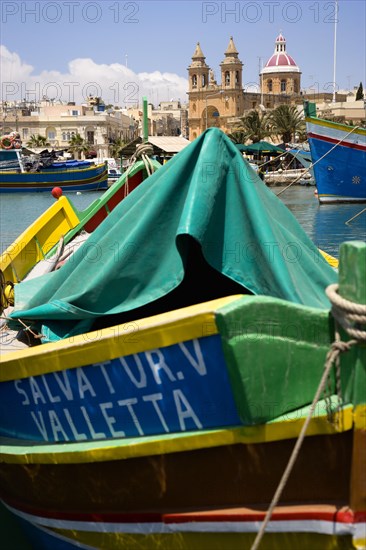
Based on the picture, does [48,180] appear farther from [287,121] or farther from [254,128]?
[254,128]

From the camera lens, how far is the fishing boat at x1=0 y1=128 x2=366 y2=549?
345 centimetres

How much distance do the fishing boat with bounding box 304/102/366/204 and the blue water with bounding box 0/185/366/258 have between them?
0.62 m

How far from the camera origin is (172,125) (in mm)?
135625

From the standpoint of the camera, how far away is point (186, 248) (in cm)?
405

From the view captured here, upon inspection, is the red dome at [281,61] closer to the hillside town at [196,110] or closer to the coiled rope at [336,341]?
the hillside town at [196,110]

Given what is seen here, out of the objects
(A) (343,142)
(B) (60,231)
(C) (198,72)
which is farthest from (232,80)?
(B) (60,231)

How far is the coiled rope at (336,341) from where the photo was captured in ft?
10.7

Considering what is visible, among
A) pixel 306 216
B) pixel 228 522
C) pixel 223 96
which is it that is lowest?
pixel 306 216

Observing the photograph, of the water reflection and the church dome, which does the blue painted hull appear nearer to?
the water reflection

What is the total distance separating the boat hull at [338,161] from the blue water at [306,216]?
0.62 m

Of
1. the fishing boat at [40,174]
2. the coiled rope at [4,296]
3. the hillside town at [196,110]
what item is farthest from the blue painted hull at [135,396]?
the hillside town at [196,110]

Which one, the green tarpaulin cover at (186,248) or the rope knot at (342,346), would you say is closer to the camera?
the rope knot at (342,346)

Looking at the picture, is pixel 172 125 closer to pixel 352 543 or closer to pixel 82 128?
pixel 82 128

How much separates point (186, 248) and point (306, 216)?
2663cm
